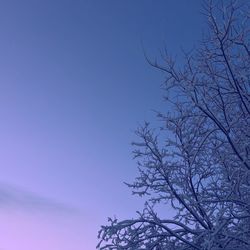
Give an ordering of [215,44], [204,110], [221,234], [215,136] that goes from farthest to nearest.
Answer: [215,136] < [215,44] < [204,110] < [221,234]

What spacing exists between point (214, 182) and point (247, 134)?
1081mm

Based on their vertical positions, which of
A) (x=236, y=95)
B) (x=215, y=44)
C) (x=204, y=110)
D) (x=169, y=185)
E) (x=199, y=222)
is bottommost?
(x=199, y=222)

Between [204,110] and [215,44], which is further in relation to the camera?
[215,44]

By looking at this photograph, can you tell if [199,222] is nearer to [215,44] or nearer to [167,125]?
[167,125]

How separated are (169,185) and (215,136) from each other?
1097mm

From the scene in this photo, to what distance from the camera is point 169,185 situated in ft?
25.5

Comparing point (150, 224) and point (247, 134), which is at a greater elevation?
point (247, 134)

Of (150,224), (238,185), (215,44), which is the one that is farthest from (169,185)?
(215,44)

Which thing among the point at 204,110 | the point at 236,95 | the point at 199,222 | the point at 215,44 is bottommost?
the point at 199,222

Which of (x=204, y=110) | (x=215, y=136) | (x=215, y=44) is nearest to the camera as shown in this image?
(x=204, y=110)

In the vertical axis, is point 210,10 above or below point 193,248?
above

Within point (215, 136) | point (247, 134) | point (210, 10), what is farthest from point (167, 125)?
point (210, 10)

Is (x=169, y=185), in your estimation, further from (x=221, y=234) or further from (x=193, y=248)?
(x=221, y=234)

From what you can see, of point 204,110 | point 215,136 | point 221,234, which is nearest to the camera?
point 221,234
